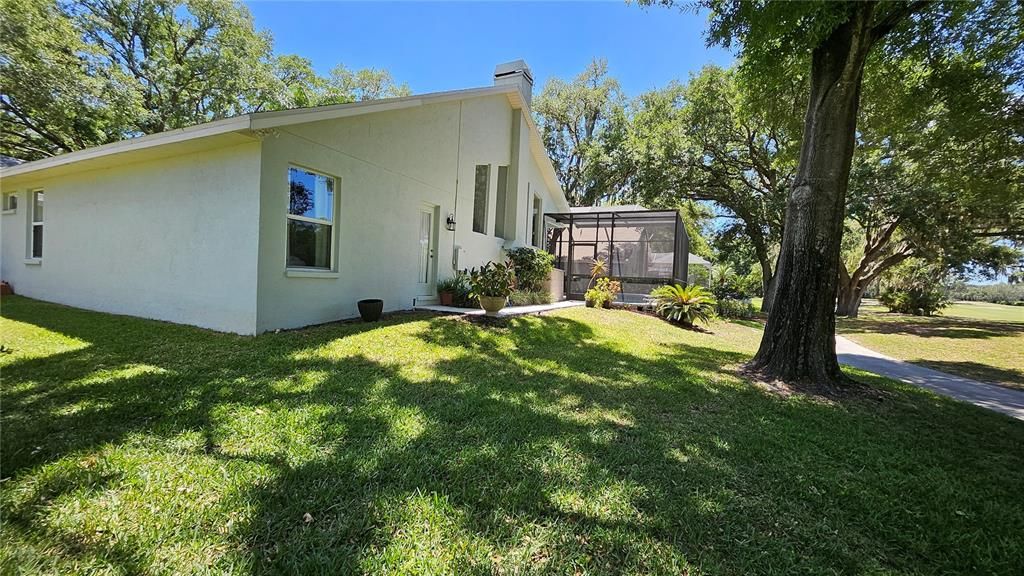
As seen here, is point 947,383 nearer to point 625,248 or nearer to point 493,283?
Result: point 493,283

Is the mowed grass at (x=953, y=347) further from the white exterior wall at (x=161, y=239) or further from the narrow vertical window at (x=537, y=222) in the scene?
the white exterior wall at (x=161, y=239)

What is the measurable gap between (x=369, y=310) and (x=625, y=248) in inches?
388

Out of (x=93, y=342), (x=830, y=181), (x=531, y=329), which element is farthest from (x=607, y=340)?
(x=93, y=342)

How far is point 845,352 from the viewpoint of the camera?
29.3 ft

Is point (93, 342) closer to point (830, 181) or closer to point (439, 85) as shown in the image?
point (830, 181)

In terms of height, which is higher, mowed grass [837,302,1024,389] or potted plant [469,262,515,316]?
potted plant [469,262,515,316]

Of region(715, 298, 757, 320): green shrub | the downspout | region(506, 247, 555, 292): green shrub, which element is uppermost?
the downspout

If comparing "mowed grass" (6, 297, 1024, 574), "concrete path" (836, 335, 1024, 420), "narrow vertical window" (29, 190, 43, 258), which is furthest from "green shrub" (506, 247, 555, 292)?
"narrow vertical window" (29, 190, 43, 258)

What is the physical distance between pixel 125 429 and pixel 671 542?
139 inches

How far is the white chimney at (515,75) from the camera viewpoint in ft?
39.9

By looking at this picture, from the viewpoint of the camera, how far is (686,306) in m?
10.5

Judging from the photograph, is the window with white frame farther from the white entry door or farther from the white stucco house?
the white entry door

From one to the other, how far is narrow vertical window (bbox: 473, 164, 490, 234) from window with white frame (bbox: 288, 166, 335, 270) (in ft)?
16.1

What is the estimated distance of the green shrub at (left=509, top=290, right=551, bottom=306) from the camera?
1011cm
